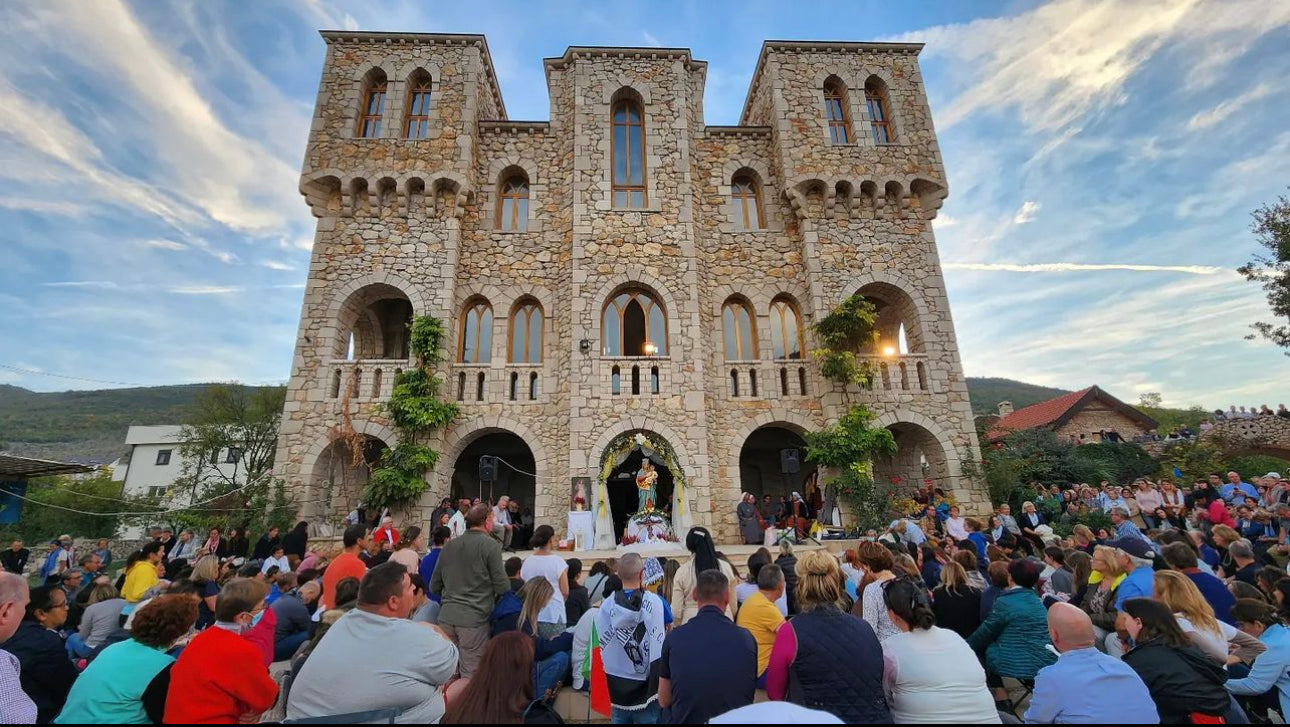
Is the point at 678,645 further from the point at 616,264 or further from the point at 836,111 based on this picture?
the point at 836,111

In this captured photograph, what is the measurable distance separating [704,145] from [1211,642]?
49.5 feet

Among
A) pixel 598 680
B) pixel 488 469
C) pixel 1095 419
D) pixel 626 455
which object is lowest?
pixel 598 680

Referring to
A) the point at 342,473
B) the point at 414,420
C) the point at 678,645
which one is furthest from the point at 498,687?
the point at 342,473

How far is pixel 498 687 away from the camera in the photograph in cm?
211

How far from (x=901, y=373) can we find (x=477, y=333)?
37.5 ft

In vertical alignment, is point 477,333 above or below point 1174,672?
above

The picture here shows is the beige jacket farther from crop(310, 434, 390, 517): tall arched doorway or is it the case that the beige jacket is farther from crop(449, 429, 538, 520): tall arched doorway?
crop(449, 429, 538, 520): tall arched doorway

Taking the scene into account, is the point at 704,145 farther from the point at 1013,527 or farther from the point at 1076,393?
the point at 1076,393

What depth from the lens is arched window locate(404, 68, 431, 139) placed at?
14969 mm

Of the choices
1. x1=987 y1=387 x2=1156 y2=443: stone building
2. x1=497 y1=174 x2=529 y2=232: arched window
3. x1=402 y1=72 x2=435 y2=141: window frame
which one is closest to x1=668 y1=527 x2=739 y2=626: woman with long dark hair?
x1=497 y1=174 x2=529 y2=232: arched window

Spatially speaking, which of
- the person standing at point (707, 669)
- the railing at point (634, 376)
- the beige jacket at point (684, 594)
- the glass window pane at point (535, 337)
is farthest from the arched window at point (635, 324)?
the person standing at point (707, 669)

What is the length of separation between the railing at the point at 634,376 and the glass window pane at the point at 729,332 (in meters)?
2.12

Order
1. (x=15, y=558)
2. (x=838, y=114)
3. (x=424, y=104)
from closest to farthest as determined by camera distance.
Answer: (x=15, y=558) → (x=424, y=104) → (x=838, y=114)

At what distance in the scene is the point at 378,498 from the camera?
11.5 m
